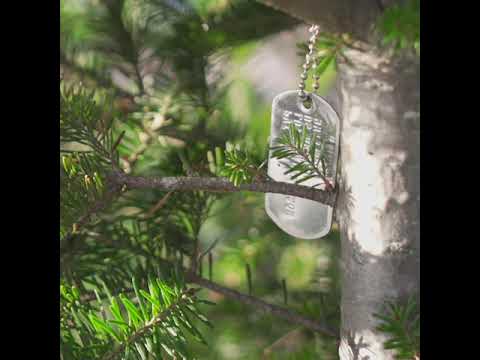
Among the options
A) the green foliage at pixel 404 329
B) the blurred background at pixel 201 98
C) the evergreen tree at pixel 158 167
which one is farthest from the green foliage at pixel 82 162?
the green foliage at pixel 404 329

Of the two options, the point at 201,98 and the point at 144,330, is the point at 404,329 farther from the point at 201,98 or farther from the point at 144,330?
the point at 201,98

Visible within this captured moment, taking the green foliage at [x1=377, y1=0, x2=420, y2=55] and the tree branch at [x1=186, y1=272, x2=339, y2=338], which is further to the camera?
the tree branch at [x1=186, y1=272, x2=339, y2=338]

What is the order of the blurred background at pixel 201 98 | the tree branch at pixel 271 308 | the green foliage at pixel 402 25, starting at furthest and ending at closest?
the blurred background at pixel 201 98, the tree branch at pixel 271 308, the green foliage at pixel 402 25

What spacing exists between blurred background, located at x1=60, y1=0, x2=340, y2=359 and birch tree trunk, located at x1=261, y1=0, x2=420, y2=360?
13 centimetres

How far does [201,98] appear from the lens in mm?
688

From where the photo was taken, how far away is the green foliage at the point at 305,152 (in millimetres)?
441

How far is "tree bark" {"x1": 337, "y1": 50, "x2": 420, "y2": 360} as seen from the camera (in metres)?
0.43

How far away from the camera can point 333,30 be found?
1.41 feet

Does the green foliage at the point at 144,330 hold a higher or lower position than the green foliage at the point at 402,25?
lower

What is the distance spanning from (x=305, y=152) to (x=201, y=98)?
0.27m

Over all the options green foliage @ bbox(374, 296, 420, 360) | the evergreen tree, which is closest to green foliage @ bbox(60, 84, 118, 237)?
the evergreen tree

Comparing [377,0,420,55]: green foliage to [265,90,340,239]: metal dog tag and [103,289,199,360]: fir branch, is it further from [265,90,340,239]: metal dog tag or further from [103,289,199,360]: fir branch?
[103,289,199,360]: fir branch

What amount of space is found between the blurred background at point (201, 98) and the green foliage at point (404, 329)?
15 centimetres

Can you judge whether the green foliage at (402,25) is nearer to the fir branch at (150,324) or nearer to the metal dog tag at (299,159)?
the metal dog tag at (299,159)
